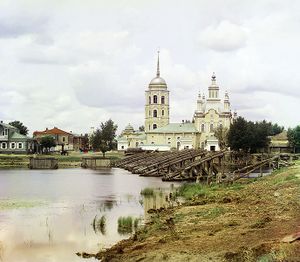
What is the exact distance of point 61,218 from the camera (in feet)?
98.7

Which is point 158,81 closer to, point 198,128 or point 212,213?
point 198,128

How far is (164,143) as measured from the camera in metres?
150

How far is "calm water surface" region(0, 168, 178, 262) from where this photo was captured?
21344mm

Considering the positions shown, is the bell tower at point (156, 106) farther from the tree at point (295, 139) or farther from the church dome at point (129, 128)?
the tree at point (295, 139)

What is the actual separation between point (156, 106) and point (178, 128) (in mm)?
11829

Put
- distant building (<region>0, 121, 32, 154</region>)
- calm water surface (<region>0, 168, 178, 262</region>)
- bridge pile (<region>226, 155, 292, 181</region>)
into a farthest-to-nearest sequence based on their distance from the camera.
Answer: distant building (<region>0, 121, 32, 154</region>) < bridge pile (<region>226, 155, 292, 181</region>) < calm water surface (<region>0, 168, 178, 262</region>)

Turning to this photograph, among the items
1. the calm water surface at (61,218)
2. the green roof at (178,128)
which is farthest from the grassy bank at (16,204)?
the green roof at (178,128)

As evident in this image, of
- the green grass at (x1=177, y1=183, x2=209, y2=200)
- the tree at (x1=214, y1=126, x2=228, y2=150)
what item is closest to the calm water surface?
the green grass at (x1=177, y1=183, x2=209, y2=200)

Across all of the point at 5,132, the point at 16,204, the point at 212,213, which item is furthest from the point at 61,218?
the point at 5,132

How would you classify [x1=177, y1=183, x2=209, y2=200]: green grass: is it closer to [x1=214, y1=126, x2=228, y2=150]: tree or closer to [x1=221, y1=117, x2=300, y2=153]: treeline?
[x1=221, y1=117, x2=300, y2=153]: treeline

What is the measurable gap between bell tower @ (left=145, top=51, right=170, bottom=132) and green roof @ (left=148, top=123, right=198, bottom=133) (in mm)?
6980

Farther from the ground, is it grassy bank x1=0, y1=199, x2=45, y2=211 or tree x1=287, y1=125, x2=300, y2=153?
tree x1=287, y1=125, x2=300, y2=153

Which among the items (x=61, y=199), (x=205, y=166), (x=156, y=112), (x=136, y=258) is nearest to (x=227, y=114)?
(x=156, y=112)

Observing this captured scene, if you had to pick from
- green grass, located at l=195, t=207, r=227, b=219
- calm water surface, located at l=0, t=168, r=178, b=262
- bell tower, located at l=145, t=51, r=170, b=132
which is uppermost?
bell tower, located at l=145, t=51, r=170, b=132
